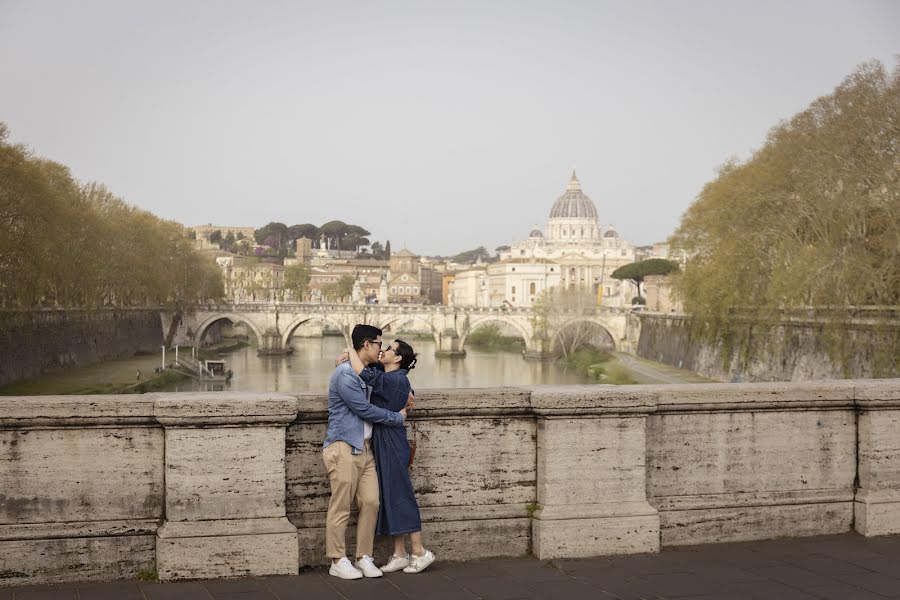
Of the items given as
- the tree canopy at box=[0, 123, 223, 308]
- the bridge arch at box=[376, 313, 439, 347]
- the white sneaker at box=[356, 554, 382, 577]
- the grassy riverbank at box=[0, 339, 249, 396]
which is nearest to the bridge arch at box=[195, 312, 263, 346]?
the tree canopy at box=[0, 123, 223, 308]

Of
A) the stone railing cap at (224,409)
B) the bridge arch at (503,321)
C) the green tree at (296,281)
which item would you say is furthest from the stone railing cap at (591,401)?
→ the green tree at (296,281)

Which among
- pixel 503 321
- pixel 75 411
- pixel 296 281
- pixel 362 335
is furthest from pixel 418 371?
pixel 296 281

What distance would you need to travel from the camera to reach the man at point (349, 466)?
21.8 feet

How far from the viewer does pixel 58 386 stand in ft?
141

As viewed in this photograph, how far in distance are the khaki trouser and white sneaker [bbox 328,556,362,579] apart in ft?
0.17

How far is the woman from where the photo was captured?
22.2 ft

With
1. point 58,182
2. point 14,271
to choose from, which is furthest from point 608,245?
point 14,271

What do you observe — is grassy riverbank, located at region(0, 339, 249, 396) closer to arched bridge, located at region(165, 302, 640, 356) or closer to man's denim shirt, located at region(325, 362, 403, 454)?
arched bridge, located at region(165, 302, 640, 356)

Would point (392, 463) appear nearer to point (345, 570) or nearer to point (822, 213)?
point (345, 570)

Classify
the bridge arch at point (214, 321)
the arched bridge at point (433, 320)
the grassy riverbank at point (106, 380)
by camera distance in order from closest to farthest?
the grassy riverbank at point (106, 380), the bridge arch at point (214, 321), the arched bridge at point (433, 320)

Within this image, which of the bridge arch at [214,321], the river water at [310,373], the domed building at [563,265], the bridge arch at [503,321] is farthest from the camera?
the domed building at [563,265]

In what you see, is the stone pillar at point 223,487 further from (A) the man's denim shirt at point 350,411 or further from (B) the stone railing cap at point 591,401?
(B) the stone railing cap at point 591,401

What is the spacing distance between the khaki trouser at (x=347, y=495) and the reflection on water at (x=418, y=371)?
140 feet

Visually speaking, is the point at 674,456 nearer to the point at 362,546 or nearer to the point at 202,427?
the point at 362,546
